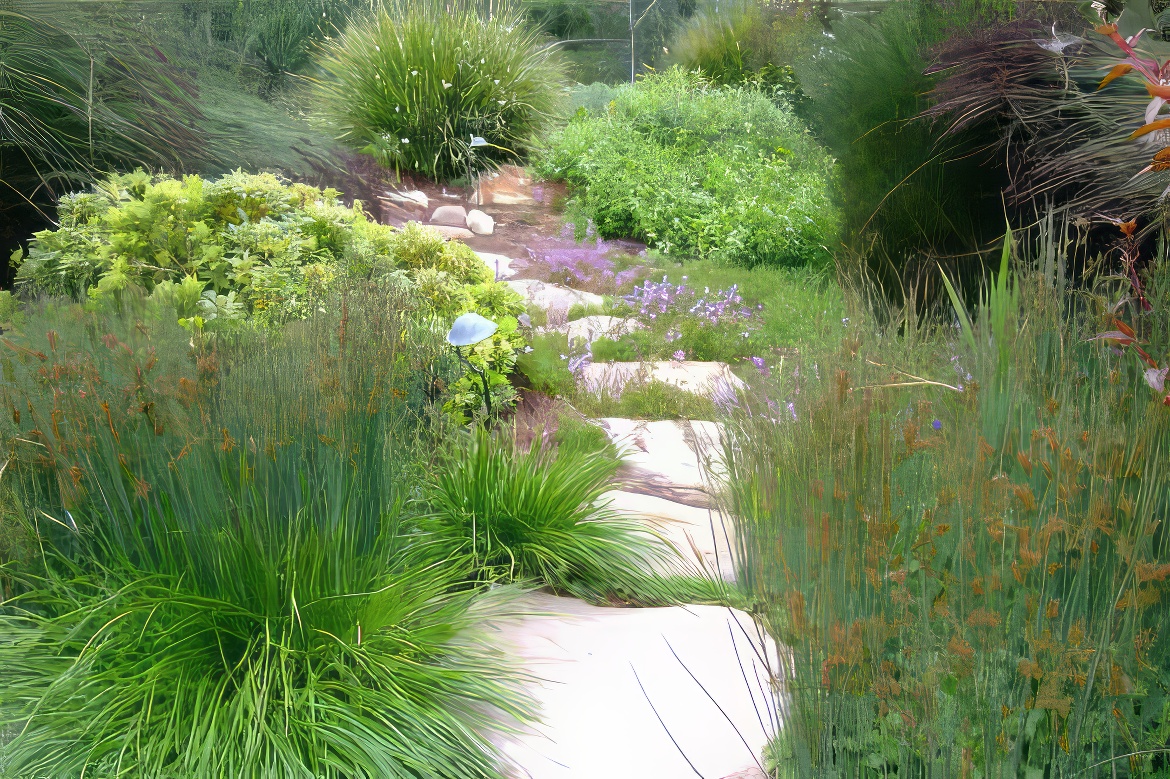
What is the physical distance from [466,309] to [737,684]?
249cm

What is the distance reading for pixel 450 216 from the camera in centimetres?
913

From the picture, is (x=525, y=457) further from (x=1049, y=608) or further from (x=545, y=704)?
(x=1049, y=608)

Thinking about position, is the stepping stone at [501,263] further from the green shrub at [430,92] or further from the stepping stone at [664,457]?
the stepping stone at [664,457]

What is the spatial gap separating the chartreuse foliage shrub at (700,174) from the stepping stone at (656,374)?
1998mm

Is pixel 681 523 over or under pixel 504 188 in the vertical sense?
under

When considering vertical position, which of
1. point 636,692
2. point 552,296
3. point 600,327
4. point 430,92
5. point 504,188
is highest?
point 430,92

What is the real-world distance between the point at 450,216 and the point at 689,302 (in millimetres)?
3277

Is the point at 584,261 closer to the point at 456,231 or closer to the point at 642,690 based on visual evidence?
the point at 456,231

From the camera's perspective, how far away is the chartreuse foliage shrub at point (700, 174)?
8.22 metres

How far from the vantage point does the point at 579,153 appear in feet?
32.8

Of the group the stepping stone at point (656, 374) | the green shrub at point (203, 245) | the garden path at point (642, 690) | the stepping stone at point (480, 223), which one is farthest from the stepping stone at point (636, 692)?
the stepping stone at point (480, 223)

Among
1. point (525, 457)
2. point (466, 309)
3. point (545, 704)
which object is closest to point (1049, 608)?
point (545, 704)

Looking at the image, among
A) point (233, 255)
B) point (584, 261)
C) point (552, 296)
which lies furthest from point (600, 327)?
point (233, 255)

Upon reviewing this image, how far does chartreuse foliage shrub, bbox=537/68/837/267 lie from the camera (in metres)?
8.22
